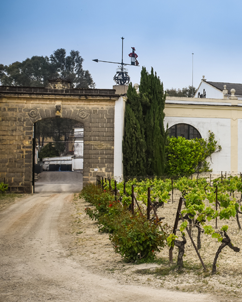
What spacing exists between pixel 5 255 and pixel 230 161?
17.5 meters

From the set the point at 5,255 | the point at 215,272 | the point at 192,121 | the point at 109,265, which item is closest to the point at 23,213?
the point at 5,255

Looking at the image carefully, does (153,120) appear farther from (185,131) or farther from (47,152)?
(47,152)

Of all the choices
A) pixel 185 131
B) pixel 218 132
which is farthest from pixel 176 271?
pixel 218 132

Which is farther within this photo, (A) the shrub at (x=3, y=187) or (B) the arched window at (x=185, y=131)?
(B) the arched window at (x=185, y=131)

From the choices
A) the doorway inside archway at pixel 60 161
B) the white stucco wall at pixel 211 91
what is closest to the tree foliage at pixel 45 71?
the doorway inside archway at pixel 60 161

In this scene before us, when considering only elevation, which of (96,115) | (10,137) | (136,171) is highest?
(96,115)

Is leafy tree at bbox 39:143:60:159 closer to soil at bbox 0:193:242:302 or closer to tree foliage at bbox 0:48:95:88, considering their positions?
tree foliage at bbox 0:48:95:88

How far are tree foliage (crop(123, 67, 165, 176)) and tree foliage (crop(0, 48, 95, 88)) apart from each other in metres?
36.9

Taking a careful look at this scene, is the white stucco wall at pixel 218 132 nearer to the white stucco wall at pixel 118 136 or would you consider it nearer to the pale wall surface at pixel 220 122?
the pale wall surface at pixel 220 122

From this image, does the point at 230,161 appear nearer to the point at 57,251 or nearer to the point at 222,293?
the point at 57,251

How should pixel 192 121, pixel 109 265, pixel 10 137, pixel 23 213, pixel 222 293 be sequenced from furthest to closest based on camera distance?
pixel 192 121, pixel 10 137, pixel 23 213, pixel 109 265, pixel 222 293

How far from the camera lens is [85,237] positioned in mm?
9078

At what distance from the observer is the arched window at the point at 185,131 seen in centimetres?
2227

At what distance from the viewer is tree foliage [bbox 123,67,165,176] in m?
19.1
